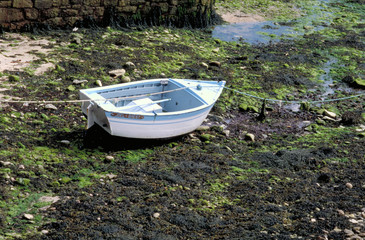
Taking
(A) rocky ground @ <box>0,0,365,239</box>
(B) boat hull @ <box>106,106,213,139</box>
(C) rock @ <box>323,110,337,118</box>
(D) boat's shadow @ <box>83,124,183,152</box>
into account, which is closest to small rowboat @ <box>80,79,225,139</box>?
(B) boat hull @ <box>106,106,213,139</box>

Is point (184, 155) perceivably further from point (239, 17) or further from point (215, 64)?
point (239, 17)

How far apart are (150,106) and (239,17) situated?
31.7 ft

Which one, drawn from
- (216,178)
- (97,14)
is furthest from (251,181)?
(97,14)

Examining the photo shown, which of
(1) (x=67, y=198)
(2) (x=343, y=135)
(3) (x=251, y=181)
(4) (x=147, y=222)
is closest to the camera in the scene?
(4) (x=147, y=222)

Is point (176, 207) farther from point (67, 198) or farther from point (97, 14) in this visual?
point (97, 14)

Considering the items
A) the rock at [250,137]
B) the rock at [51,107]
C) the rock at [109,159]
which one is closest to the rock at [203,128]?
the rock at [250,137]

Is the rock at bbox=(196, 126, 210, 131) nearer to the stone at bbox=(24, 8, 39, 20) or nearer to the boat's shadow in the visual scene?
the boat's shadow

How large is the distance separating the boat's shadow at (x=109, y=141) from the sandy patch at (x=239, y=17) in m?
9.13

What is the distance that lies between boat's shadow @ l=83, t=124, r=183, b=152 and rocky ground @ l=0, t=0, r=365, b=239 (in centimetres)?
3

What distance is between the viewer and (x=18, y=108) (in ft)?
31.1

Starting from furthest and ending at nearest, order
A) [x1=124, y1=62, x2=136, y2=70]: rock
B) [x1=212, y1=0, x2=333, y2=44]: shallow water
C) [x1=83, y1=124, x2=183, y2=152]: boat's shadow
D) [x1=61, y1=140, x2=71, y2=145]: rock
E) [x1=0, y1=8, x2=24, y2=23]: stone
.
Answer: [x1=212, y1=0, x2=333, y2=44]: shallow water → [x1=0, y1=8, x2=24, y2=23]: stone → [x1=124, y1=62, x2=136, y2=70]: rock → [x1=83, y1=124, x2=183, y2=152]: boat's shadow → [x1=61, y1=140, x2=71, y2=145]: rock

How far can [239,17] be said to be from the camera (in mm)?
17625

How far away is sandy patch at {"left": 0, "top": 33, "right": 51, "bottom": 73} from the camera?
11.1 meters

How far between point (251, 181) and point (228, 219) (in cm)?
137
